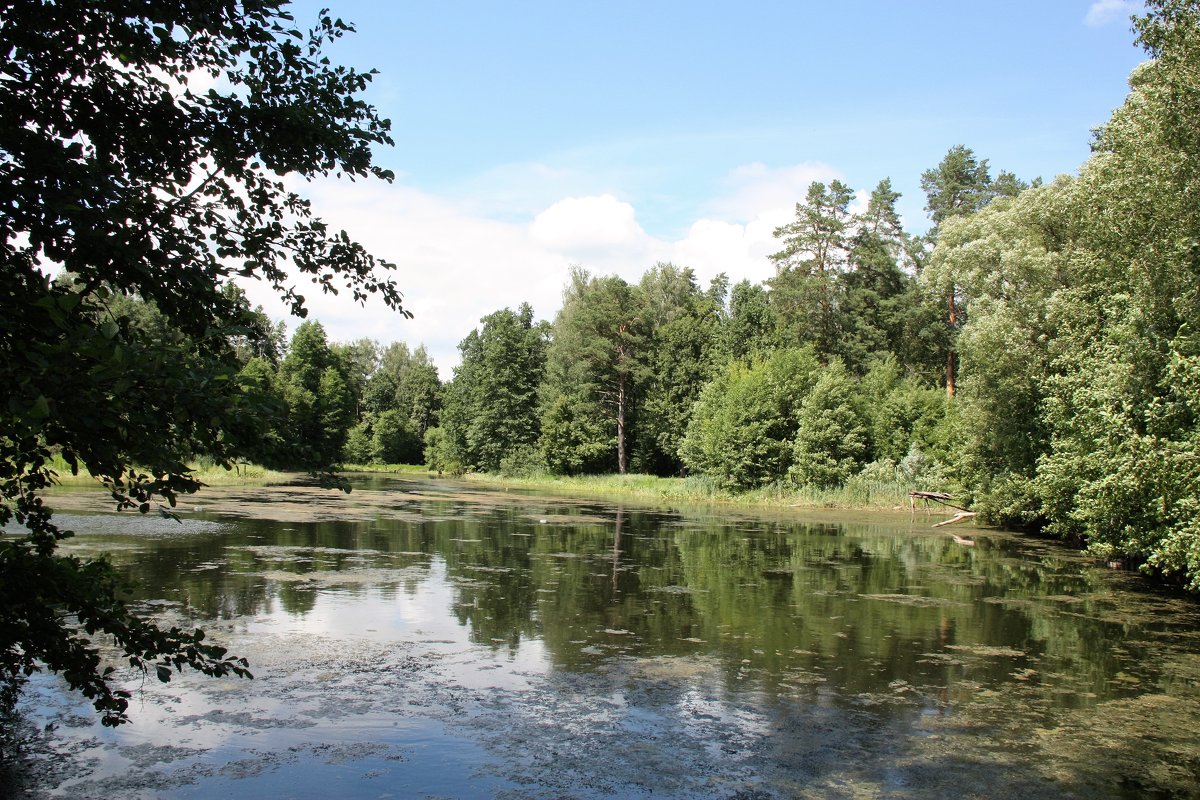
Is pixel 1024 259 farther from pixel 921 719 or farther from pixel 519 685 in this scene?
pixel 519 685

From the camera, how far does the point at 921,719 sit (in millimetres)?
8242

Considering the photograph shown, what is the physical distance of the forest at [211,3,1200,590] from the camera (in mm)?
14047

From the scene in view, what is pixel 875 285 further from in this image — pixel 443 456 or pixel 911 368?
pixel 443 456

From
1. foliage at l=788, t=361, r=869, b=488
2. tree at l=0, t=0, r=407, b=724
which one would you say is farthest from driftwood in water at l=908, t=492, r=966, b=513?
tree at l=0, t=0, r=407, b=724

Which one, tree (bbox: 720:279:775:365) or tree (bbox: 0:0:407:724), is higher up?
tree (bbox: 720:279:775:365)

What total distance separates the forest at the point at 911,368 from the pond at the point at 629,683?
282cm

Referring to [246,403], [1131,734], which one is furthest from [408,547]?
[246,403]

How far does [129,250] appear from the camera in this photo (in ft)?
12.0

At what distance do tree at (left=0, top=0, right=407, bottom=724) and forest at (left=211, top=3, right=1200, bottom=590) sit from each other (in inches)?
19.7

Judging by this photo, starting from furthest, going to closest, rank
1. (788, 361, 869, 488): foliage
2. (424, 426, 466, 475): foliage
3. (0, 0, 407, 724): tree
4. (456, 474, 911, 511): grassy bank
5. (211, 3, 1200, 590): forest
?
(424, 426, 466, 475): foliage < (788, 361, 869, 488): foliage < (456, 474, 911, 511): grassy bank < (211, 3, 1200, 590): forest < (0, 0, 407, 724): tree

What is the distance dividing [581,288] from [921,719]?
5616 centimetres

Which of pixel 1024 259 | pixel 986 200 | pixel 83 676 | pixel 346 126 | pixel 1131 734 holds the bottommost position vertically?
pixel 1131 734

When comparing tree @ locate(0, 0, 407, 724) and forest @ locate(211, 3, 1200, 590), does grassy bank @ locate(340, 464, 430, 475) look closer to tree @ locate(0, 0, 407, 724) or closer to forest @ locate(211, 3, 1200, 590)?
forest @ locate(211, 3, 1200, 590)

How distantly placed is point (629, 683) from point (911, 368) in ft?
154
